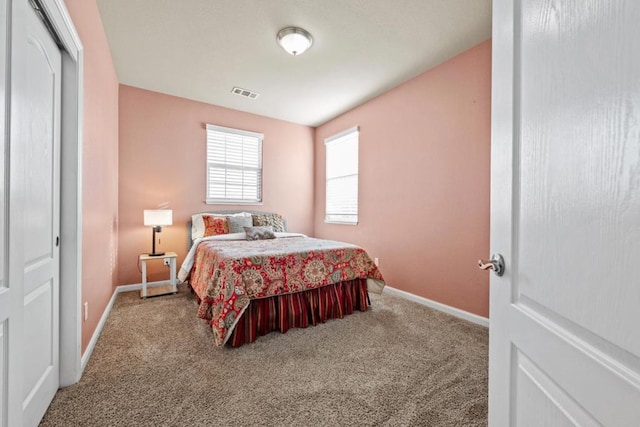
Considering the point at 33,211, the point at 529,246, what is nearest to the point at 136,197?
the point at 33,211

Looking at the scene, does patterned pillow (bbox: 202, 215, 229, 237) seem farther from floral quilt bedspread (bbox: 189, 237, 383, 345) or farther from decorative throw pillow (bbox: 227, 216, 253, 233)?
floral quilt bedspread (bbox: 189, 237, 383, 345)

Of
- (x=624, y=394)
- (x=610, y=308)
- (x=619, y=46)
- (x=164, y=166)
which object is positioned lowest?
(x=624, y=394)

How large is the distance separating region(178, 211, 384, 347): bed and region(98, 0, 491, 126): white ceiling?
203cm

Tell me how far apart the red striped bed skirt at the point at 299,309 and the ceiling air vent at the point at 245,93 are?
2.76 meters

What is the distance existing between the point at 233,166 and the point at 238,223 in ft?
3.45

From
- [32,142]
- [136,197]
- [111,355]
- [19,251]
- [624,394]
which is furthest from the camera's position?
[136,197]

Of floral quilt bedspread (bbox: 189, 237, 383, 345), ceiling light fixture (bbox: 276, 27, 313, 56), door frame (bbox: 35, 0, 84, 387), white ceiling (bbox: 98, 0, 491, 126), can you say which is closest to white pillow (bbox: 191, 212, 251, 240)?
floral quilt bedspread (bbox: 189, 237, 383, 345)

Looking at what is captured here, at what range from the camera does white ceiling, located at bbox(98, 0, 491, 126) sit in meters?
2.21

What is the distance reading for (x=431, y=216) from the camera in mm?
3068

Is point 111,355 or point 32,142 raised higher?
point 32,142

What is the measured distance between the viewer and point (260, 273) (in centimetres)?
229

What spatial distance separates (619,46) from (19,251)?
167 cm

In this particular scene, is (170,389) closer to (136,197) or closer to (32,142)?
(32,142)

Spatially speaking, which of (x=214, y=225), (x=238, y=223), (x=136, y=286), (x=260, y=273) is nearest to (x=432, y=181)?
(x=260, y=273)
